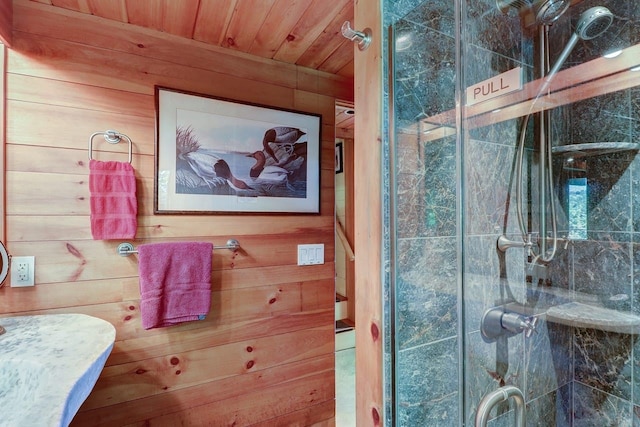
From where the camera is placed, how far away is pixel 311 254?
74.0 inches

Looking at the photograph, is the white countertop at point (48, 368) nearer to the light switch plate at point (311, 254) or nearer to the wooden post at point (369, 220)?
the wooden post at point (369, 220)

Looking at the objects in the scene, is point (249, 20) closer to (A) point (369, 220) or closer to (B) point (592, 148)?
(A) point (369, 220)

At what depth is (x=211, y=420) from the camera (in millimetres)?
1602

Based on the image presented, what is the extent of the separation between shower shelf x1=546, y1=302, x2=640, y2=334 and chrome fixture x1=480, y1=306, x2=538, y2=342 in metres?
0.19

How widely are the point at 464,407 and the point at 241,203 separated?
1323 millimetres

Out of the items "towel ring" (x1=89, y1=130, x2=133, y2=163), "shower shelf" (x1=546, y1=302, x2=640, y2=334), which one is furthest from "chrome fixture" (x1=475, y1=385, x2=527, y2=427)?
"towel ring" (x1=89, y1=130, x2=133, y2=163)

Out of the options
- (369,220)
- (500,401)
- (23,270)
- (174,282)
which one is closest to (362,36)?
(369,220)

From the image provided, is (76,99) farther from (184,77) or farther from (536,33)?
(536,33)

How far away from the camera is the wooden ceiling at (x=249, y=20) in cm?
131

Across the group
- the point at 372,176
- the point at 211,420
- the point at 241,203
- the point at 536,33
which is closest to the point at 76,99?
the point at 241,203

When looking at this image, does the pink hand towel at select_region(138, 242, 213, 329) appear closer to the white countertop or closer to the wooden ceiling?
the white countertop

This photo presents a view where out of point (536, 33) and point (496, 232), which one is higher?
point (536, 33)

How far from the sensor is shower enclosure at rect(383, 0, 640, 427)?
1.06m

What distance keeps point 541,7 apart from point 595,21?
0.23 m
